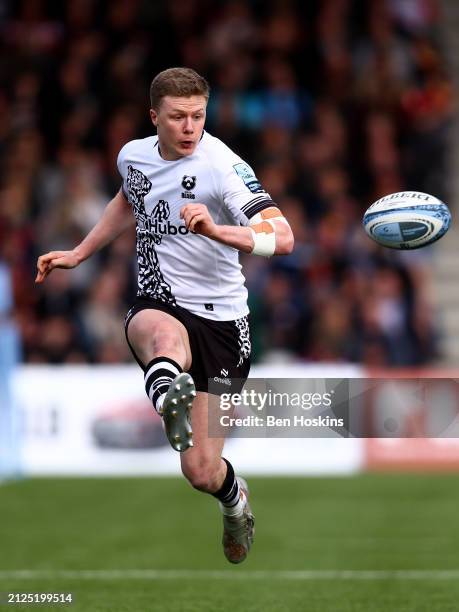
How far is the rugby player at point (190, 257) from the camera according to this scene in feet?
23.4

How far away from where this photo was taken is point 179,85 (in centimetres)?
711

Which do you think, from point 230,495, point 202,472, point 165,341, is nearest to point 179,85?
point 165,341

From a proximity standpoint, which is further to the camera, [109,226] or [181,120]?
[109,226]

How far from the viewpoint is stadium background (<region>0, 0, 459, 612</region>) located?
43.9 feet

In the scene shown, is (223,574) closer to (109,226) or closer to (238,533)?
(238,533)

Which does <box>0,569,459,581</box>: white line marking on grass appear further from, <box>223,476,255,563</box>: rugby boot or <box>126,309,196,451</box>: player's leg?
<box>126,309,196,451</box>: player's leg

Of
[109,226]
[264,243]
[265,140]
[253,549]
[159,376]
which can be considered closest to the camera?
[264,243]

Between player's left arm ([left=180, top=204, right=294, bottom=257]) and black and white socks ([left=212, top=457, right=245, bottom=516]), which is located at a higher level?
player's left arm ([left=180, top=204, right=294, bottom=257])

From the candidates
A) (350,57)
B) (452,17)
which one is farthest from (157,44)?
(452,17)

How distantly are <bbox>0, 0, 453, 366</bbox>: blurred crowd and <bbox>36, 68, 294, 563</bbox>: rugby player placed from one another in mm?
7970

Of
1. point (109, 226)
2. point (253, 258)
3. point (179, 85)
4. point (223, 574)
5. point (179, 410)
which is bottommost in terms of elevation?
point (223, 574)

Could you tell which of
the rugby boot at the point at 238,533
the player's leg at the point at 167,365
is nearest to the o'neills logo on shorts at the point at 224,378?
the player's leg at the point at 167,365

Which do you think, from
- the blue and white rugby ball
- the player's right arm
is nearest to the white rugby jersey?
the player's right arm

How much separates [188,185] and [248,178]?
34 cm
